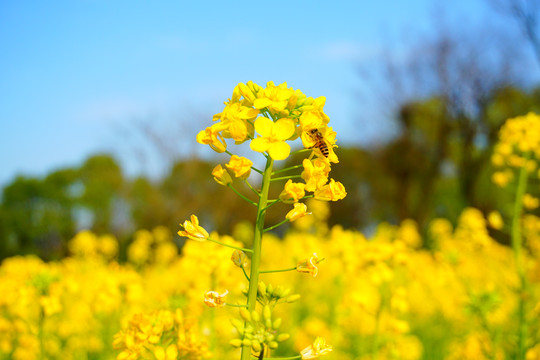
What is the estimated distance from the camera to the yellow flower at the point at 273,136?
59.0 inches

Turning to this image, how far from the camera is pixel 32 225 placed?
18781 millimetres

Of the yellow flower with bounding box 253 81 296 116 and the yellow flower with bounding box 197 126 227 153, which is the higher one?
the yellow flower with bounding box 253 81 296 116

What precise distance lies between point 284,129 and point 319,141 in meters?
0.14

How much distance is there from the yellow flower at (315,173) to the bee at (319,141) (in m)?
0.05

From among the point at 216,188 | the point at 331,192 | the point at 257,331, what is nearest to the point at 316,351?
the point at 257,331

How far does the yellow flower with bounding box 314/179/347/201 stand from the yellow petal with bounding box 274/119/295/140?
0.20m

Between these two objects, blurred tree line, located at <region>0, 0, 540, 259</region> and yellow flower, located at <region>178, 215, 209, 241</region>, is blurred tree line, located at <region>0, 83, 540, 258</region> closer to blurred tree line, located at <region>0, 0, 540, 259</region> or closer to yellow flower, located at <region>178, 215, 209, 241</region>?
blurred tree line, located at <region>0, 0, 540, 259</region>

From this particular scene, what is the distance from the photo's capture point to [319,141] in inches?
63.9

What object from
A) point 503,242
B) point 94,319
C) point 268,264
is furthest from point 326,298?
point 503,242

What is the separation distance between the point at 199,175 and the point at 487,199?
47.5 feet

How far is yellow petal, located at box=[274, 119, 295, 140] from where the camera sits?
1.55 meters

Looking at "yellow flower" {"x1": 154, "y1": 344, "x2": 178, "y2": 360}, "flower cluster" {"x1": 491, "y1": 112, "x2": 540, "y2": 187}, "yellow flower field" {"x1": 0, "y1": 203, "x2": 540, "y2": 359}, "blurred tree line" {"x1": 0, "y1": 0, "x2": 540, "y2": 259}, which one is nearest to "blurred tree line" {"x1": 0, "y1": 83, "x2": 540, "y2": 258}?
"blurred tree line" {"x1": 0, "y1": 0, "x2": 540, "y2": 259}

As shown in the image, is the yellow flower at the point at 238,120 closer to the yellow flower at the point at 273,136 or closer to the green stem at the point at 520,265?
the yellow flower at the point at 273,136

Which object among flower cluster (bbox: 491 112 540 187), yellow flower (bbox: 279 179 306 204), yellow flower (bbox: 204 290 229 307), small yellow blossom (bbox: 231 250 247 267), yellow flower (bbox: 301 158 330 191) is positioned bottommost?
yellow flower (bbox: 204 290 229 307)
